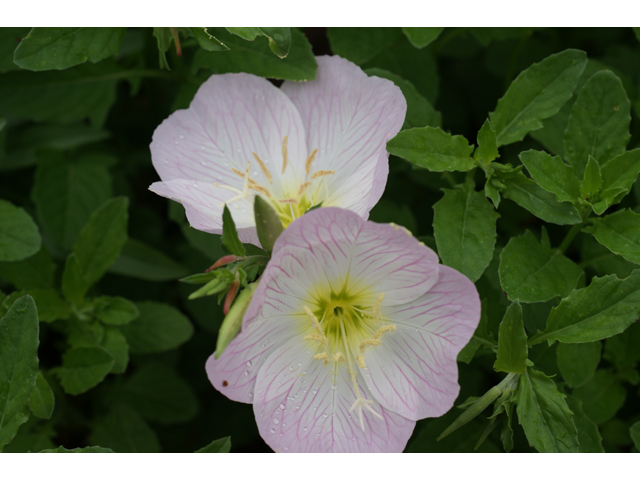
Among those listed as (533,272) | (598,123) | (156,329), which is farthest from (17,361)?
(598,123)

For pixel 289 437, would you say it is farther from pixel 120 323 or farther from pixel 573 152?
pixel 573 152

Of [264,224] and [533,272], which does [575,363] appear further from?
[264,224]

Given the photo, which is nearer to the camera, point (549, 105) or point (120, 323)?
point (549, 105)

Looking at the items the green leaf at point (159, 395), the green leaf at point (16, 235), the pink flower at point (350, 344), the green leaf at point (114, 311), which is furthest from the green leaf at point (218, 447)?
the green leaf at point (16, 235)

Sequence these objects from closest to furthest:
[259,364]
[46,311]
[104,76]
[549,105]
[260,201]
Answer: [260,201] → [259,364] → [549,105] → [46,311] → [104,76]

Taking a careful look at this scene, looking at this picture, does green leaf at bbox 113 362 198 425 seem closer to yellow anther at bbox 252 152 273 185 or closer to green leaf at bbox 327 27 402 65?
yellow anther at bbox 252 152 273 185

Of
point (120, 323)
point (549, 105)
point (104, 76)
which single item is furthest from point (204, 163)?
point (549, 105)
